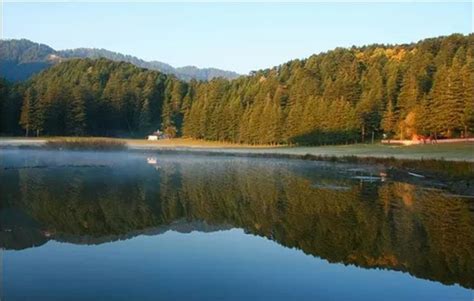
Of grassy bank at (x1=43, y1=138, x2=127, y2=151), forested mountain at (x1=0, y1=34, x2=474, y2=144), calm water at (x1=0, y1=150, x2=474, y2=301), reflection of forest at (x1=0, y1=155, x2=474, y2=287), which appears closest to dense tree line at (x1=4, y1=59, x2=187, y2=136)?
forested mountain at (x1=0, y1=34, x2=474, y2=144)

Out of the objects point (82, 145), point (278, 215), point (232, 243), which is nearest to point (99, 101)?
point (82, 145)

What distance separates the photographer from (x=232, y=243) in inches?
603

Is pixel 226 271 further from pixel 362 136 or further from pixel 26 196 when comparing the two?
pixel 362 136

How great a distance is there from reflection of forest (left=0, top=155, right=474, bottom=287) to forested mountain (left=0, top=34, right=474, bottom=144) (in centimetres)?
4866

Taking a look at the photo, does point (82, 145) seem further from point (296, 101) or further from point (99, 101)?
point (99, 101)

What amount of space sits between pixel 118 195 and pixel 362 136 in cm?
6863

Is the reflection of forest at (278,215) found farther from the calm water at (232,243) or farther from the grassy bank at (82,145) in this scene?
the grassy bank at (82,145)

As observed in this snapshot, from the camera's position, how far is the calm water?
10.6 meters

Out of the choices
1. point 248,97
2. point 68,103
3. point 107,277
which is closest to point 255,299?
point 107,277

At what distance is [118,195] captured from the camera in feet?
79.4

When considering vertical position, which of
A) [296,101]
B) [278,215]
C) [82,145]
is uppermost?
[296,101]

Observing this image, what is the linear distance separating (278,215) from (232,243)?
16.4 ft

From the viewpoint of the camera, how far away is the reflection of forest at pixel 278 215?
1421cm

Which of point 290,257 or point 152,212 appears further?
point 152,212
